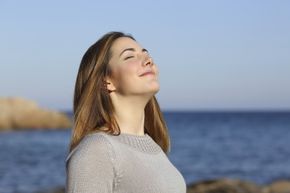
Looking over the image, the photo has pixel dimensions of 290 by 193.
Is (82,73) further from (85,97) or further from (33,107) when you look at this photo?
(33,107)

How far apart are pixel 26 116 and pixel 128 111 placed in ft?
187

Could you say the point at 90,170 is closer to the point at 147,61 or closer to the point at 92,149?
the point at 92,149

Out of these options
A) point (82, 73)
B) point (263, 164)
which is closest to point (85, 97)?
point (82, 73)

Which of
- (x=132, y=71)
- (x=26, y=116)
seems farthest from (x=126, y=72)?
(x=26, y=116)

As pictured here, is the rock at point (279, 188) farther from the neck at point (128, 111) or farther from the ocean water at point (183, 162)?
the neck at point (128, 111)

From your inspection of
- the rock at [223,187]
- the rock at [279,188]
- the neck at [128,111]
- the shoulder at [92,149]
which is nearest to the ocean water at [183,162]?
the rock at [279,188]

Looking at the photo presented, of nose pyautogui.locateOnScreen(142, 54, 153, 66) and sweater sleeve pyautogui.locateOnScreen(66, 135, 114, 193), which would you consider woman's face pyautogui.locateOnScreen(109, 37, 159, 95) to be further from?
sweater sleeve pyautogui.locateOnScreen(66, 135, 114, 193)

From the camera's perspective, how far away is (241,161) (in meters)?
34.6

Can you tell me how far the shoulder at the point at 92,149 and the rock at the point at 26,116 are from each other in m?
54.9

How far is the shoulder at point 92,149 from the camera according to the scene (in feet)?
9.59

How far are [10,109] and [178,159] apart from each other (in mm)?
27027

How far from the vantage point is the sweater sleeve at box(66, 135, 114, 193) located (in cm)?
290

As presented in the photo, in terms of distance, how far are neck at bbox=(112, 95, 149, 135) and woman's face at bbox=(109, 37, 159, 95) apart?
4 centimetres

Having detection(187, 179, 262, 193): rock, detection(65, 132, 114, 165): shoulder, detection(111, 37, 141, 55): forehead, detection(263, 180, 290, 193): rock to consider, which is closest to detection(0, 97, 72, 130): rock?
detection(263, 180, 290, 193): rock
